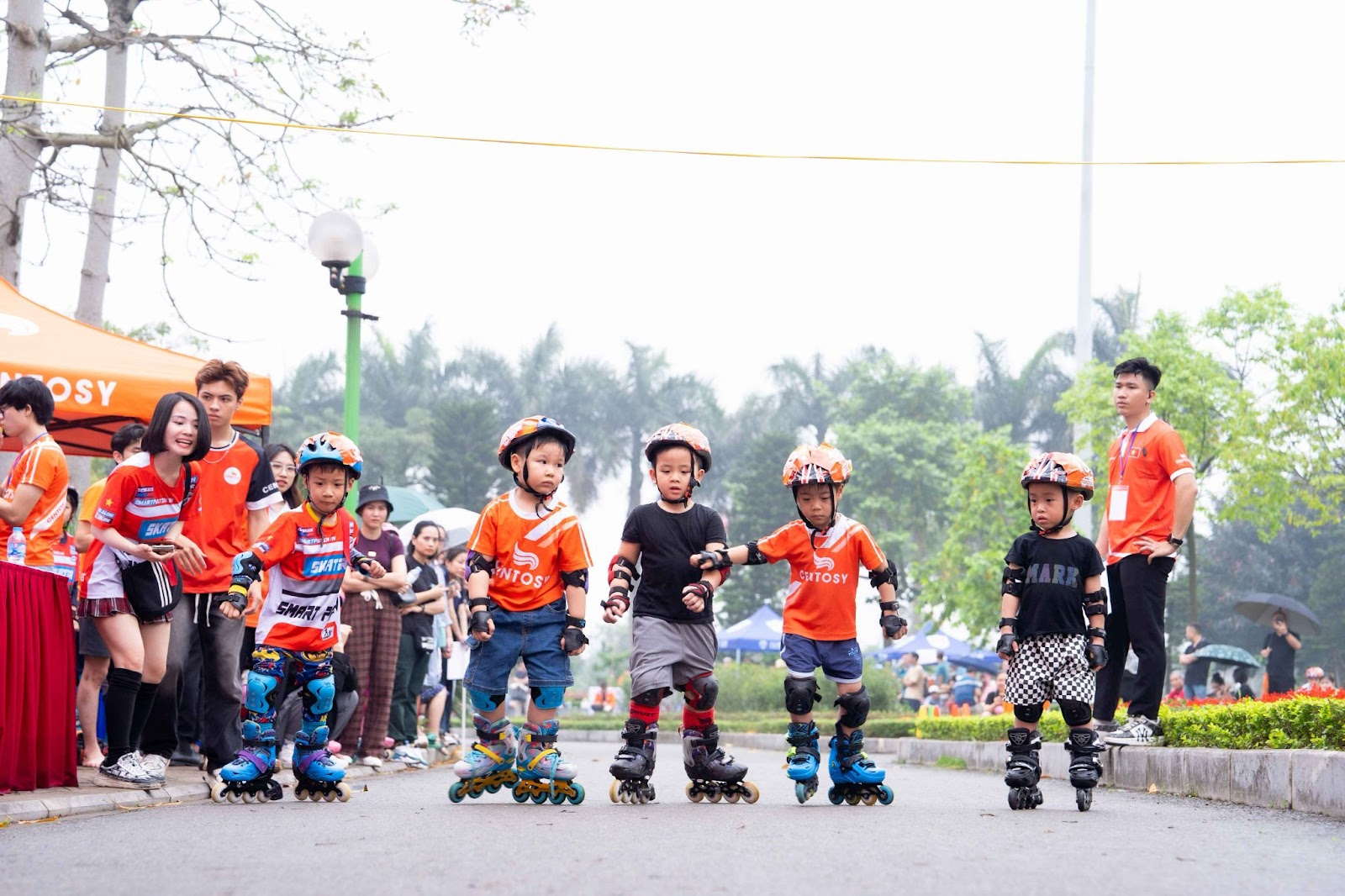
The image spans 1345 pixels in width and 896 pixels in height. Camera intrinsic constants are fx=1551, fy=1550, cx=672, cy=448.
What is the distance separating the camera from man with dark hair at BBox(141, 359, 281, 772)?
8.20m

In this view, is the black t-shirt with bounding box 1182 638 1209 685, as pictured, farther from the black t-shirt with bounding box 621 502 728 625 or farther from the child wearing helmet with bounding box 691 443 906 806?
the black t-shirt with bounding box 621 502 728 625

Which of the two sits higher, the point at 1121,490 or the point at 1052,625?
the point at 1121,490

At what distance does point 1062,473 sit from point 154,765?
4896 mm

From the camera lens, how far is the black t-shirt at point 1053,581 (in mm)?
7941

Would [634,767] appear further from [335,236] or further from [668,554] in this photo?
[335,236]

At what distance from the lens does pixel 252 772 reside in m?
7.62

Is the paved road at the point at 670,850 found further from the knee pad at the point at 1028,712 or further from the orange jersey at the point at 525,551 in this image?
the orange jersey at the point at 525,551

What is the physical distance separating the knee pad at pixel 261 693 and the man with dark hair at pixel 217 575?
0.70 m

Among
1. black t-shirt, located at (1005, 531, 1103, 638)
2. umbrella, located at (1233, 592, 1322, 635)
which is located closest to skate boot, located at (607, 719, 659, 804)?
black t-shirt, located at (1005, 531, 1103, 638)

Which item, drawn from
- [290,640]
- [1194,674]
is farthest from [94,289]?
[1194,674]

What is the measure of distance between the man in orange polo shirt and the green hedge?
260 millimetres

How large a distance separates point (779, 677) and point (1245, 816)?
27.8 metres

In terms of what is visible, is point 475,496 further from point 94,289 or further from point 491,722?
point 491,722

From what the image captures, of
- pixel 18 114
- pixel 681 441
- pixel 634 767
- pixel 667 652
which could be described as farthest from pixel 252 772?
pixel 18 114
